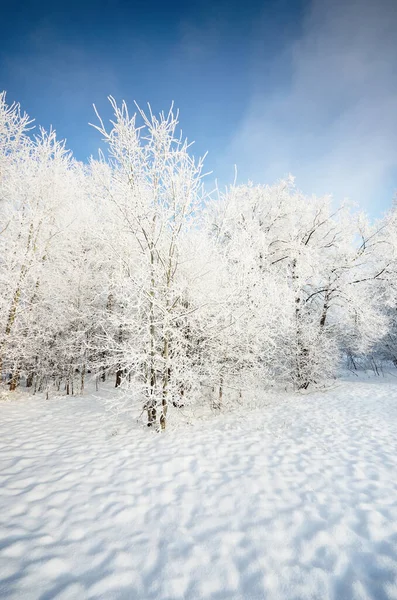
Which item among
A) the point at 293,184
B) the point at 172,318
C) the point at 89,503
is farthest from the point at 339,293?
the point at 89,503

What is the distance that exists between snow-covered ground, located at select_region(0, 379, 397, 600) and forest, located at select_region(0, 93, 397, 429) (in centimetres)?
155

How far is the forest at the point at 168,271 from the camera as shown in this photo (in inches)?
213

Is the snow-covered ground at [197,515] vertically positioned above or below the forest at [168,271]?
below

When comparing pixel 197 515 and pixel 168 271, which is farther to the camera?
pixel 168 271

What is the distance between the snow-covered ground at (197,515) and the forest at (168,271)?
5.08 ft

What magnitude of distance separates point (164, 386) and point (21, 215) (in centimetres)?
771

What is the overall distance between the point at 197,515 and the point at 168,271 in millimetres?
4247

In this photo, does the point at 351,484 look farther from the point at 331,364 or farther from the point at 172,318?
the point at 331,364

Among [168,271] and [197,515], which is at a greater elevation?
[168,271]

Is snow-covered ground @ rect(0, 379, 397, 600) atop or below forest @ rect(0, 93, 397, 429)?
below

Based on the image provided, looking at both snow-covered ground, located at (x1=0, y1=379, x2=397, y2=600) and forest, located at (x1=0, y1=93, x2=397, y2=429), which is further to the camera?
forest, located at (x1=0, y1=93, x2=397, y2=429)

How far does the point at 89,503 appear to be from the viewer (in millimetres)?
2863

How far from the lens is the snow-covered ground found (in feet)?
6.45

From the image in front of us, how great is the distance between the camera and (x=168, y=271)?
5566 millimetres
